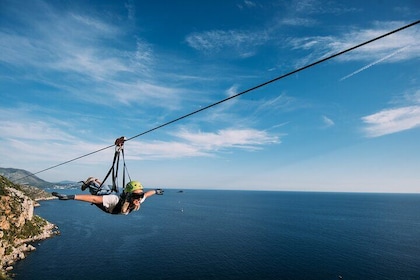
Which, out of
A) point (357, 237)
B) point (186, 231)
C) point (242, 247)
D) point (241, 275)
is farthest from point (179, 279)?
point (357, 237)

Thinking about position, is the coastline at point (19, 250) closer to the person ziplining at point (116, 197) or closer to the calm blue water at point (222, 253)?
the calm blue water at point (222, 253)

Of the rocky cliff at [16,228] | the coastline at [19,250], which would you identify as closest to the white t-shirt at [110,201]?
the coastline at [19,250]

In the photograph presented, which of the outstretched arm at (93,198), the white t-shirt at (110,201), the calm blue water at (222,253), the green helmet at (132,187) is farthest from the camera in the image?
the calm blue water at (222,253)

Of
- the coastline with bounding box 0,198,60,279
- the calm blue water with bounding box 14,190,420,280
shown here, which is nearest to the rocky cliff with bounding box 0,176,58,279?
the coastline with bounding box 0,198,60,279

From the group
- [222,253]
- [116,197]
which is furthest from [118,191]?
[222,253]

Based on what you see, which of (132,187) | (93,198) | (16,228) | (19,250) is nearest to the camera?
(93,198)

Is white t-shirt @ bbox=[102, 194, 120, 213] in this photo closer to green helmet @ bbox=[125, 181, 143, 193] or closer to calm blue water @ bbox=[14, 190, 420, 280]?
green helmet @ bbox=[125, 181, 143, 193]

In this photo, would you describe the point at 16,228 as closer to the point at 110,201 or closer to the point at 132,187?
the point at 110,201

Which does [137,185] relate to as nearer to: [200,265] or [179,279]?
[179,279]
